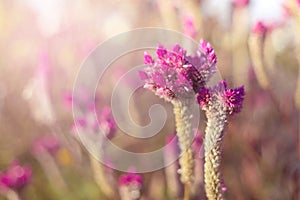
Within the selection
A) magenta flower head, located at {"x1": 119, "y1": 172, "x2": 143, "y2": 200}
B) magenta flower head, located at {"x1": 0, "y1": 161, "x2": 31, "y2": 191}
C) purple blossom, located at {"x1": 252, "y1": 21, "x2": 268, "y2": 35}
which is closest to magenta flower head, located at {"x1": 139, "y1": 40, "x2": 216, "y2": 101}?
magenta flower head, located at {"x1": 119, "y1": 172, "x2": 143, "y2": 200}

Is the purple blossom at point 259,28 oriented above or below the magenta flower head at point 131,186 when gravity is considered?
above

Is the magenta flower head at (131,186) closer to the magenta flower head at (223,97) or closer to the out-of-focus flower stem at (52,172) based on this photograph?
the magenta flower head at (223,97)

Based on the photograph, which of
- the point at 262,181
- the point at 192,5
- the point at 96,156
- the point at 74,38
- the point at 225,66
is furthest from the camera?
the point at 74,38

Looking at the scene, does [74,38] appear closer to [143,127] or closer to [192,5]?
[143,127]

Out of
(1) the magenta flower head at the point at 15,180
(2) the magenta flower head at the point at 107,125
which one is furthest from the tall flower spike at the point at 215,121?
(1) the magenta flower head at the point at 15,180

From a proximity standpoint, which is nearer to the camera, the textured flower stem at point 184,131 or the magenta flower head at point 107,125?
the textured flower stem at point 184,131

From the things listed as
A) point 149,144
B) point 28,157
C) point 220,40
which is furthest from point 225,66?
point 28,157
